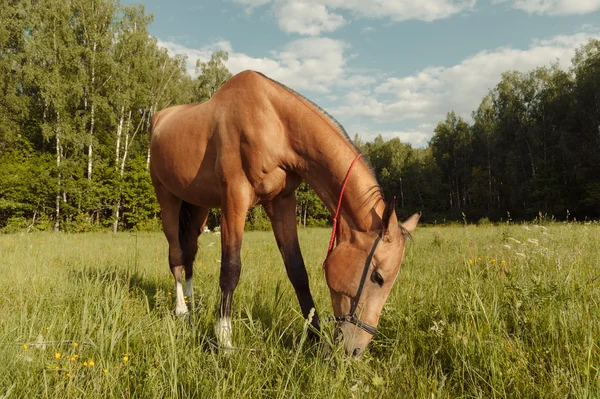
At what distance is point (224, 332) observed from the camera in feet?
8.85

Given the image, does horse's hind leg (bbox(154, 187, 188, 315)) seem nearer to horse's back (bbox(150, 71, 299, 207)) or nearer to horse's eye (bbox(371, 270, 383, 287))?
horse's back (bbox(150, 71, 299, 207))

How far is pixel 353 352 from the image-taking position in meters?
2.33

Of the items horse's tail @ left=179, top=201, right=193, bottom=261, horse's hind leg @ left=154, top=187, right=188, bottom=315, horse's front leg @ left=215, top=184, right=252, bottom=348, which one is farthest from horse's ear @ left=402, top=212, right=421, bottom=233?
horse's tail @ left=179, top=201, right=193, bottom=261

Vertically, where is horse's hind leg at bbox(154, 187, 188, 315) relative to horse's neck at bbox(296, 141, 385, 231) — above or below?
below

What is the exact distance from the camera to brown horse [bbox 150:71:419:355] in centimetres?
244

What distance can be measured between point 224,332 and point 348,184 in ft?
5.01

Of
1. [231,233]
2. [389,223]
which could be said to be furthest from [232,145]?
[389,223]

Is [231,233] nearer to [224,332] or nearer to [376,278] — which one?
[224,332]

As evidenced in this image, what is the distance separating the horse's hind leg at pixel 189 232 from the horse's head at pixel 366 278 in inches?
103

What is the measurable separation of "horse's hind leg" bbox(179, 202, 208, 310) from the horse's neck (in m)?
2.40

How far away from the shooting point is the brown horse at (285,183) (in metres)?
2.44

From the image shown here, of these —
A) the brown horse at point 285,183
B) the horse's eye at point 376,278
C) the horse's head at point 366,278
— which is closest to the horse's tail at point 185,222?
the brown horse at point 285,183

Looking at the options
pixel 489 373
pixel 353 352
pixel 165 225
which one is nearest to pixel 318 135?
pixel 353 352

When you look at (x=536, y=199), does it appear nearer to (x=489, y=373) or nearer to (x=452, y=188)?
(x=452, y=188)
